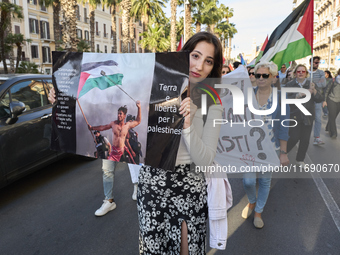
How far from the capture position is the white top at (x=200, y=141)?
164 cm

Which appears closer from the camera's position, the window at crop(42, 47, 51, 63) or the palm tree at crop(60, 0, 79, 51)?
the palm tree at crop(60, 0, 79, 51)

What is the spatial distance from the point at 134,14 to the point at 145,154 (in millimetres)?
36189

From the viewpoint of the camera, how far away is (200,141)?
166 centimetres

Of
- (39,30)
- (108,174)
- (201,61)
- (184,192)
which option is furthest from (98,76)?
(39,30)

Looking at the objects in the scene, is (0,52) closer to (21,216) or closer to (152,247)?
(21,216)

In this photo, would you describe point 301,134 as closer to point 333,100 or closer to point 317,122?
point 317,122

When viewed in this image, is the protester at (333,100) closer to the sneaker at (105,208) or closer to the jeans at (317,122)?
the jeans at (317,122)

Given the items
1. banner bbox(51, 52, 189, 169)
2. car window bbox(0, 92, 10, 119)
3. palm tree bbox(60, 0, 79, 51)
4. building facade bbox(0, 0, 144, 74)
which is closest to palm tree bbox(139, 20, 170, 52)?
building facade bbox(0, 0, 144, 74)

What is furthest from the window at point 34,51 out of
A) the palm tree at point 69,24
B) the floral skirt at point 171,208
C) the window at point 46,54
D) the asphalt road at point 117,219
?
the floral skirt at point 171,208

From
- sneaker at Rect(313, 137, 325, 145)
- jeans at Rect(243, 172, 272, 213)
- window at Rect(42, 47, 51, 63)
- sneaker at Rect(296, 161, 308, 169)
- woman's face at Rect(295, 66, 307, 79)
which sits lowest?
sneaker at Rect(296, 161, 308, 169)

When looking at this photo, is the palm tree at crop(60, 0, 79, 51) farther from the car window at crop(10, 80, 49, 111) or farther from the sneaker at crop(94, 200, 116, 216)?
the sneaker at crop(94, 200, 116, 216)

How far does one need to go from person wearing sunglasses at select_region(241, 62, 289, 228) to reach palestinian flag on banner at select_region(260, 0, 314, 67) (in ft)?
5.33

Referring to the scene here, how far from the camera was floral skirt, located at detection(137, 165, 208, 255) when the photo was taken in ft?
5.95

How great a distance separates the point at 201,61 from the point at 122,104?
1.83 ft
